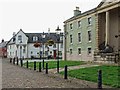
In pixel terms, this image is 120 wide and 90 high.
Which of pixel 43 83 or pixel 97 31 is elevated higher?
pixel 97 31

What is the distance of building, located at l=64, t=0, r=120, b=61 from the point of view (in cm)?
4128

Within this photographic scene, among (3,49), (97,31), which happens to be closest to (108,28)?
(97,31)

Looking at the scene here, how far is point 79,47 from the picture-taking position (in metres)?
51.3

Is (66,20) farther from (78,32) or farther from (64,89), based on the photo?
(64,89)

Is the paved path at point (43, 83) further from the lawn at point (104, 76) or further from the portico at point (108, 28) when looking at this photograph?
the portico at point (108, 28)

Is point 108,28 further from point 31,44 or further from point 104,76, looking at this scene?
point 31,44

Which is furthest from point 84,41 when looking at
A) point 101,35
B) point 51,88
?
point 51,88

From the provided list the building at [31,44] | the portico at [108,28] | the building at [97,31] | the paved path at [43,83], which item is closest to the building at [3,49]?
the building at [31,44]

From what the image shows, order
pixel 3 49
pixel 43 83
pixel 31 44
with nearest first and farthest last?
1. pixel 43 83
2. pixel 31 44
3. pixel 3 49

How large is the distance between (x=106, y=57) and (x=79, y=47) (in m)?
14.3

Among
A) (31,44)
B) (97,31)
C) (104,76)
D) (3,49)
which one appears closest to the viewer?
(104,76)

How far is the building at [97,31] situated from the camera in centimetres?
4128

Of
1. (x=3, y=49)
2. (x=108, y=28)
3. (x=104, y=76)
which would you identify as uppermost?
(x=108, y=28)

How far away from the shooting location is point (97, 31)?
44.0 metres
